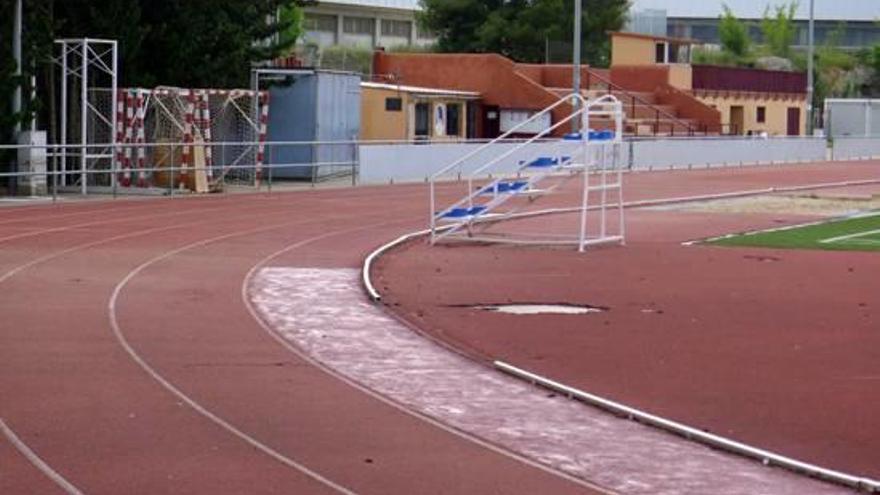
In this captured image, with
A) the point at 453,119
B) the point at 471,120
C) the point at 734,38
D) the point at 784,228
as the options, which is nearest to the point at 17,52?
the point at 784,228

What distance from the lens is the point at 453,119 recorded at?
61.3 meters

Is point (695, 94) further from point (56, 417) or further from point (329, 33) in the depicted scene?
point (56, 417)

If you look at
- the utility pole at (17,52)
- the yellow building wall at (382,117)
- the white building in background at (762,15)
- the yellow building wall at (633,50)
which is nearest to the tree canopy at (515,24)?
the yellow building wall at (633,50)

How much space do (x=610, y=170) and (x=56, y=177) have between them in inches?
703

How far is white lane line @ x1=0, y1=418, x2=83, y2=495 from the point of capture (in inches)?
350

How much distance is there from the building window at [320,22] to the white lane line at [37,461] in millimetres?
90021

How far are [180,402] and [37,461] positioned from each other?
2.18 metres

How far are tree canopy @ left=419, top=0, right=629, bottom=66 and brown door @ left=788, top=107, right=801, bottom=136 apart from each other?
36.1 feet

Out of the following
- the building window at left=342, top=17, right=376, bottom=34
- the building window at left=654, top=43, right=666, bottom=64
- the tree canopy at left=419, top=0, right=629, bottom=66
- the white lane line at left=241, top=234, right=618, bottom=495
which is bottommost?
the white lane line at left=241, top=234, right=618, bottom=495

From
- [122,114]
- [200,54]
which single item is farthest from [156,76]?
[122,114]

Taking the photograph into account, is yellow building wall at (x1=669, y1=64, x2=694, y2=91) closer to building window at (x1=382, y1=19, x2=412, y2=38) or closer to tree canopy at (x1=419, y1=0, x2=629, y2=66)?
tree canopy at (x1=419, y1=0, x2=629, y2=66)

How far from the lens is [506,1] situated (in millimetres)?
86812

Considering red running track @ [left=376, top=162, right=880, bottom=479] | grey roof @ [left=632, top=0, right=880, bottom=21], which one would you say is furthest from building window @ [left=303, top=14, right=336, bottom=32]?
red running track @ [left=376, top=162, right=880, bottom=479]

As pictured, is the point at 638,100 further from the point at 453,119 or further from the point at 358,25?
the point at 358,25
